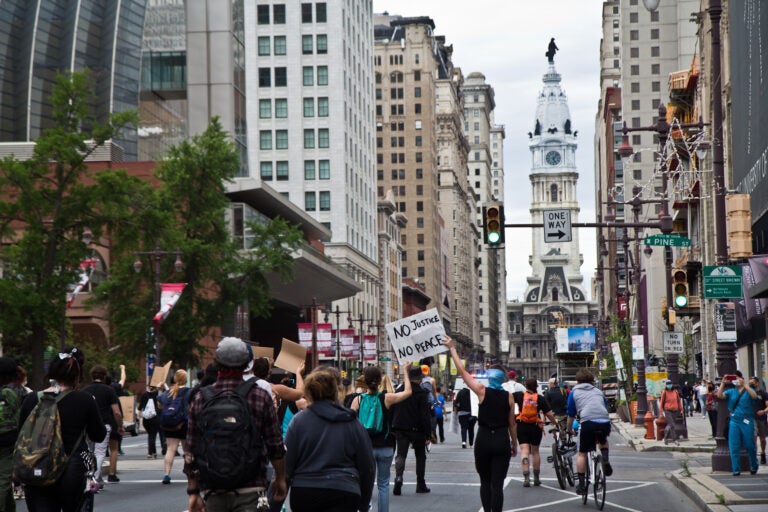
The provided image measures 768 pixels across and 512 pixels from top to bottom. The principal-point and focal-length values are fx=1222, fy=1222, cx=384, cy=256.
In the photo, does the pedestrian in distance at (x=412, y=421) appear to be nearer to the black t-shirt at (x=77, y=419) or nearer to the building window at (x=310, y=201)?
the black t-shirt at (x=77, y=419)

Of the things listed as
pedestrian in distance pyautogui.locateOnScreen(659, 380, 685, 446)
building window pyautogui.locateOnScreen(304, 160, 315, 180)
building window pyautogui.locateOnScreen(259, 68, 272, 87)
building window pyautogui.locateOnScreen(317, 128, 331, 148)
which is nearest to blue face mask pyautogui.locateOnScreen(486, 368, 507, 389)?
pedestrian in distance pyautogui.locateOnScreen(659, 380, 685, 446)

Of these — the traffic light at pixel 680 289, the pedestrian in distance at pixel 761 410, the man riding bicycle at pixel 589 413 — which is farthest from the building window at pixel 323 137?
the man riding bicycle at pixel 589 413

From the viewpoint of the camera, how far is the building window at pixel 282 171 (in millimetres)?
114419

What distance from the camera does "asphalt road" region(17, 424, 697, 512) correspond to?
17.8 m

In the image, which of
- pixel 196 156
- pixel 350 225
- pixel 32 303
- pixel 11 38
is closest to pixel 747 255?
pixel 32 303

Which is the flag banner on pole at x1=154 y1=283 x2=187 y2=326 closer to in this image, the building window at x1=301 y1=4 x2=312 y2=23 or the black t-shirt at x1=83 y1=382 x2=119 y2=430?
the black t-shirt at x1=83 y1=382 x2=119 y2=430

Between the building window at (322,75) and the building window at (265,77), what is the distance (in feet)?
15.4

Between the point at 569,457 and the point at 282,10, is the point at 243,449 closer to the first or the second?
the point at 569,457

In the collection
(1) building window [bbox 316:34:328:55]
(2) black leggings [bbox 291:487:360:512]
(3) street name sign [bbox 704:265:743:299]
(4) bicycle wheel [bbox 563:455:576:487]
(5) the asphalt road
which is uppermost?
(1) building window [bbox 316:34:328:55]

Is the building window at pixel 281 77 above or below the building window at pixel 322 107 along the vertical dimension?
above

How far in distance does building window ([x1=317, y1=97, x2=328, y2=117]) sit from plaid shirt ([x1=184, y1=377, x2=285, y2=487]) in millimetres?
106164

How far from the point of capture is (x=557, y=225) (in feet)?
93.0

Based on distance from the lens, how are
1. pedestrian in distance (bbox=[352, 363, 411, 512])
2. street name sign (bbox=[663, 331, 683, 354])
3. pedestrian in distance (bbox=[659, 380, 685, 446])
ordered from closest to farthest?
pedestrian in distance (bbox=[352, 363, 411, 512]) → pedestrian in distance (bbox=[659, 380, 685, 446]) → street name sign (bbox=[663, 331, 683, 354])

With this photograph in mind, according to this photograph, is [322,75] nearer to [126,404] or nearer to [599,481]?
[126,404]
